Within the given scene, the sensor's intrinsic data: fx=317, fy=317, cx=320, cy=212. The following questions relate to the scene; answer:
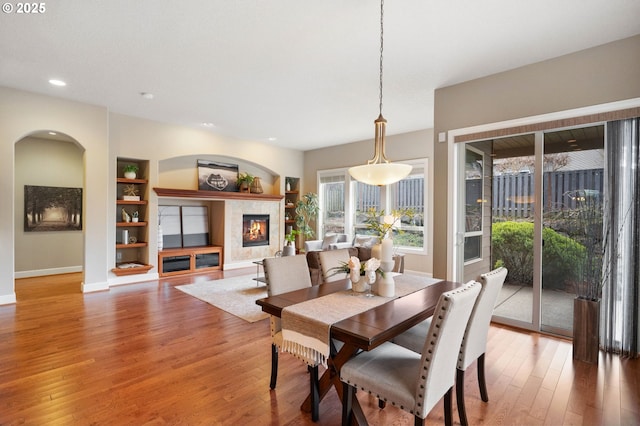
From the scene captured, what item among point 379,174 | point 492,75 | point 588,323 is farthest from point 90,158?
point 588,323

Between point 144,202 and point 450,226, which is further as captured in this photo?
point 144,202

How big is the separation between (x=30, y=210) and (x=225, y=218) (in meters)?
3.55

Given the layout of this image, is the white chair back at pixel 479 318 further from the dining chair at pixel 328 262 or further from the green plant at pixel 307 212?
the green plant at pixel 307 212

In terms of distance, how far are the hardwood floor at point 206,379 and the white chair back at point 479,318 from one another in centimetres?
41

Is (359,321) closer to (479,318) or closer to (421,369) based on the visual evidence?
(421,369)

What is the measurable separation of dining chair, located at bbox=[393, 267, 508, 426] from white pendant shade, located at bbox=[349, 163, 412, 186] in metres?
0.94

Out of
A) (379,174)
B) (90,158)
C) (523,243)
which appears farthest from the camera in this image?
(90,158)

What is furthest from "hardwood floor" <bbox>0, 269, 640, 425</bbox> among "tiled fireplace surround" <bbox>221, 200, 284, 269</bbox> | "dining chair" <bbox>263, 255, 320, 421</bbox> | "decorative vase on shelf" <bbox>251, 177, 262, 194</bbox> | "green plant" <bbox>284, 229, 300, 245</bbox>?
"decorative vase on shelf" <bbox>251, 177, 262, 194</bbox>

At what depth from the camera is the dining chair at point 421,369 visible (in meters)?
1.47

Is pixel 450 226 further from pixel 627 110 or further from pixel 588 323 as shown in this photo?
pixel 627 110

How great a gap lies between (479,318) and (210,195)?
5.75 metres

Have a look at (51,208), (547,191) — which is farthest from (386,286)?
(51,208)

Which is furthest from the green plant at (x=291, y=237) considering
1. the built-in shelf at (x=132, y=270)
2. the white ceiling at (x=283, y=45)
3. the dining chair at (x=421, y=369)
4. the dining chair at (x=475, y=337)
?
the dining chair at (x=421, y=369)

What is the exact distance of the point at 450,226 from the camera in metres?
3.95
